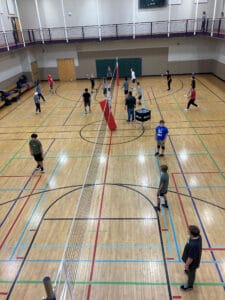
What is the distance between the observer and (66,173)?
11.2m

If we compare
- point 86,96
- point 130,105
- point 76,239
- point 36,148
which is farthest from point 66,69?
point 76,239

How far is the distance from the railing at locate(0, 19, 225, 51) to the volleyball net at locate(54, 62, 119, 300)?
18.0 m

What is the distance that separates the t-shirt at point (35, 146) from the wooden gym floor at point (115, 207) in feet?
3.79

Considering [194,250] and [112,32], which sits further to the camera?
[112,32]

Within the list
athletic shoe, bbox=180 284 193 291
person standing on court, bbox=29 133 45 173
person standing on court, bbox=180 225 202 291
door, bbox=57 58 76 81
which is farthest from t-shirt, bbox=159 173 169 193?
door, bbox=57 58 76 81

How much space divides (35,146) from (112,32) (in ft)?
70.2

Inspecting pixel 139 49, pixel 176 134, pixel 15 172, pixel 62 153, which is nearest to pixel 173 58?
pixel 139 49

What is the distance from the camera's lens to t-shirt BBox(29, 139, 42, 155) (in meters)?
10.4

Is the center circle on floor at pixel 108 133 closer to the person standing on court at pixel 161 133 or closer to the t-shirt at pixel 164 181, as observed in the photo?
the person standing on court at pixel 161 133

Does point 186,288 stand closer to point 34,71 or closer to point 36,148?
point 36,148

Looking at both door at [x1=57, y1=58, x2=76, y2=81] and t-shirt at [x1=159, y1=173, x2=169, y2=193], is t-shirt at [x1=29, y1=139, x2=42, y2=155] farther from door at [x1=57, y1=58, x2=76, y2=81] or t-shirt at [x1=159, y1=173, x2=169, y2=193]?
door at [x1=57, y1=58, x2=76, y2=81]

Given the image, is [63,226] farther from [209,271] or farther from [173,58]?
[173,58]

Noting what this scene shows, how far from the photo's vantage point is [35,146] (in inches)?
415

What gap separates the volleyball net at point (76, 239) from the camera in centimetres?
539
